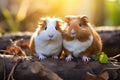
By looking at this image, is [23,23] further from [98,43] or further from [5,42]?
[98,43]

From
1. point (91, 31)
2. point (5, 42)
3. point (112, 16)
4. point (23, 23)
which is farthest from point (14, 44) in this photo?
point (23, 23)

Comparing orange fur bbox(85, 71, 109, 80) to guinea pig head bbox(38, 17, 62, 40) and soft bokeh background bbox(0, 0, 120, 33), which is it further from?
soft bokeh background bbox(0, 0, 120, 33)

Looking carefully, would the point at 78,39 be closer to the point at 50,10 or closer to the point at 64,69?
the point at 64,69

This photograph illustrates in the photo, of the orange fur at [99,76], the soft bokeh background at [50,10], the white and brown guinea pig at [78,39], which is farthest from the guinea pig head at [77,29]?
the soft bokeh background at [50,10]

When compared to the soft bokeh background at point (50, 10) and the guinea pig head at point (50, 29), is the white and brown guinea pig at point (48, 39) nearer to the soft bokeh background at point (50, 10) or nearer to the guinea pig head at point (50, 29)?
the guinea pig head at point (50, 29)

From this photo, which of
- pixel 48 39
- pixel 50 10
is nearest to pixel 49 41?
pixel 48 39

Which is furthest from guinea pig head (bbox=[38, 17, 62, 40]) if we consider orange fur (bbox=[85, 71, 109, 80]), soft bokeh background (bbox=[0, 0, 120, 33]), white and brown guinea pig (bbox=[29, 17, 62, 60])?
soft bokeh background (bbox=[0, 0, 120, 33])
